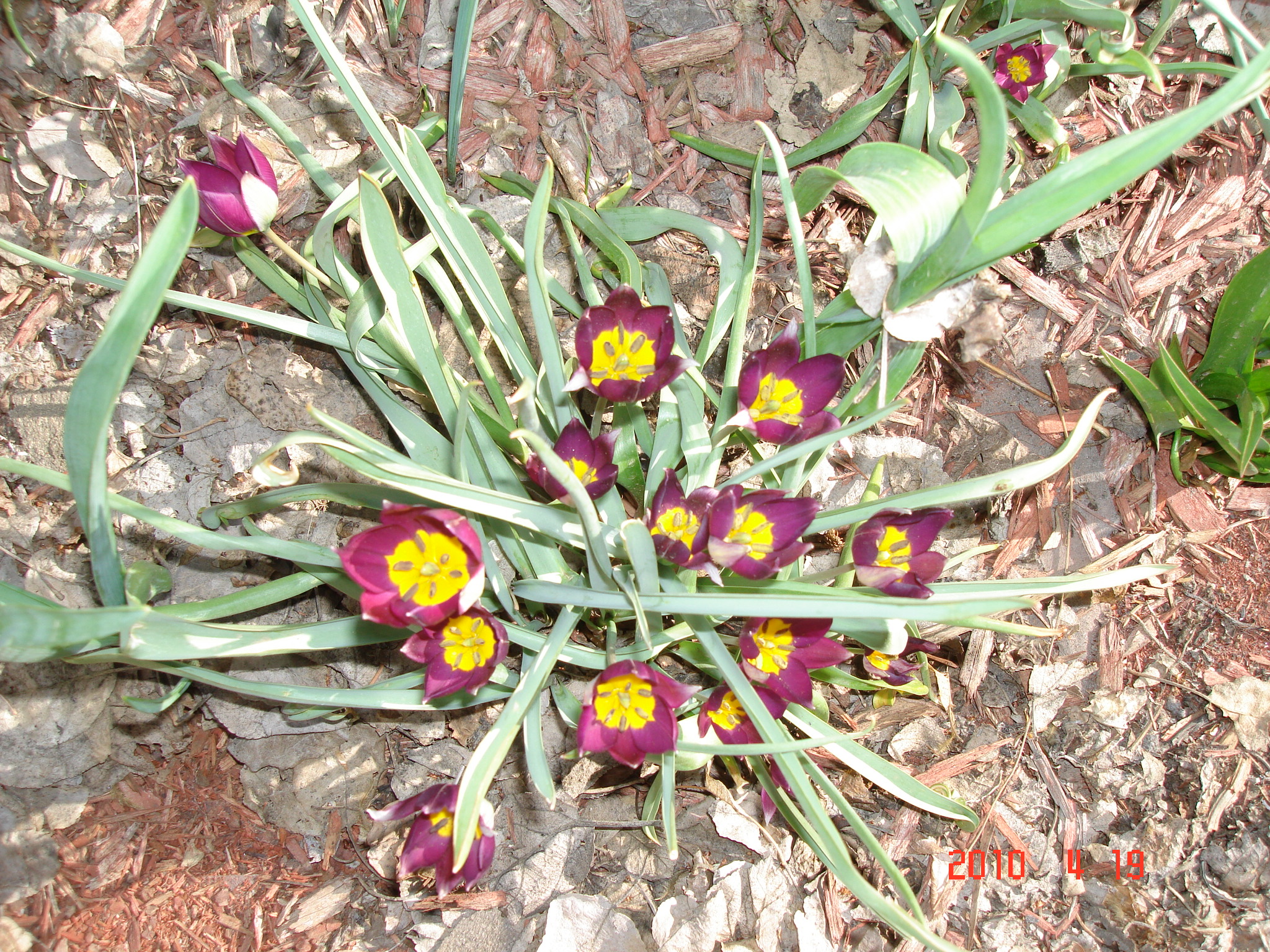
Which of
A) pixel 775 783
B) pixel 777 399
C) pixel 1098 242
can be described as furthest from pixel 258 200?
pixel 1098 242

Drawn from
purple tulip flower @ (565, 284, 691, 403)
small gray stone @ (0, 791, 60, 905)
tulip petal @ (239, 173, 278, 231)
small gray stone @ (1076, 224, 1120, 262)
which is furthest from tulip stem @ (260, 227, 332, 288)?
small gray stone @ (1076, 224, 1120, 262)

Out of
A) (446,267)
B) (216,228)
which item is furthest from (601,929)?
(216,228)

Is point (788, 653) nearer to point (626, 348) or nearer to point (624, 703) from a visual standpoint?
point (624, 703)

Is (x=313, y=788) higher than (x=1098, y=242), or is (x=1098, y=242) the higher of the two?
(x=1098, y=242)

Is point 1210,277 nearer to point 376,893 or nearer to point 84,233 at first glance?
point 376,893

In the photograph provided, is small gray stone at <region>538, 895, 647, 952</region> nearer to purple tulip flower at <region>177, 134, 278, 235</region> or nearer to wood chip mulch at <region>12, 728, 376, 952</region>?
wood chip mulch at <region>12, 728, 376, 952</region>

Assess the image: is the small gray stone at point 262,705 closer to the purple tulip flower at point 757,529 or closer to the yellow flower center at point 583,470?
the yellow flower center at point 583,470
